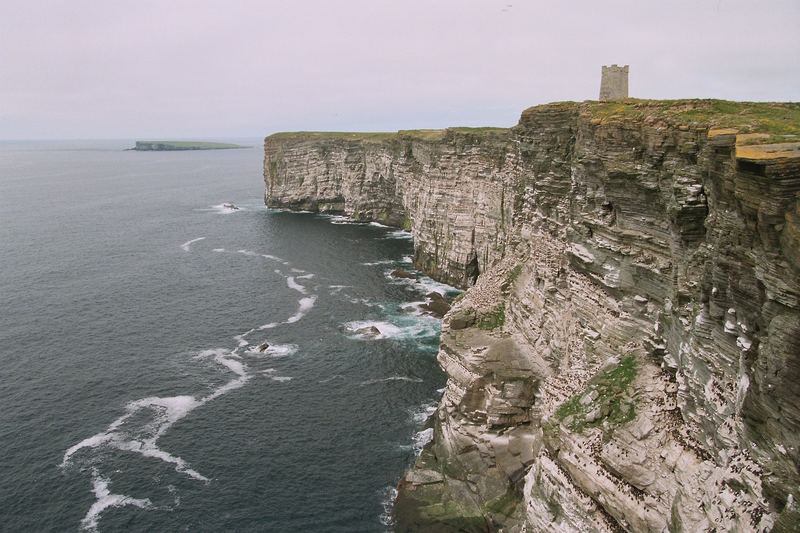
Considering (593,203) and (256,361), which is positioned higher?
(593,203)

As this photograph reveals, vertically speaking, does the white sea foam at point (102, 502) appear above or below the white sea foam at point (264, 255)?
below

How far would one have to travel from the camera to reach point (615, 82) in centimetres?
5047

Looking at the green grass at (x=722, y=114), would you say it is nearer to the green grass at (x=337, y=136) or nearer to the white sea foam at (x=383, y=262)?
the white sea foam at (x=383, y=262)

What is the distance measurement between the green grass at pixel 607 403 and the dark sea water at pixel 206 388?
57.1 feet

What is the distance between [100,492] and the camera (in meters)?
45.1

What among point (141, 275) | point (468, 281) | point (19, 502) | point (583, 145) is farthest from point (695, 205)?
point (141, 275)

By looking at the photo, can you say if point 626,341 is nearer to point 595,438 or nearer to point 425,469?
point 595,438

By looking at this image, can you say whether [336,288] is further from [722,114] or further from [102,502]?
[722,114]

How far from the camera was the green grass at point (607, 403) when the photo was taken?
2916 cm

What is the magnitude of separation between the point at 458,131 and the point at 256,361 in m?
47.6

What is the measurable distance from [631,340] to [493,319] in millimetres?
16357

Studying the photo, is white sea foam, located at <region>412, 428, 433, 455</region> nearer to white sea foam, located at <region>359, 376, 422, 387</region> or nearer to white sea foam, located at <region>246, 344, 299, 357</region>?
white sea foam, located at <region>359, 376, 422, 387</region>

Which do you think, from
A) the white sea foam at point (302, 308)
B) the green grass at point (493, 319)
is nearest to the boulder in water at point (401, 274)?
the white sea foam at point (302, 308)

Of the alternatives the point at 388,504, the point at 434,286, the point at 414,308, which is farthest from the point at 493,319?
the point at 434,286
